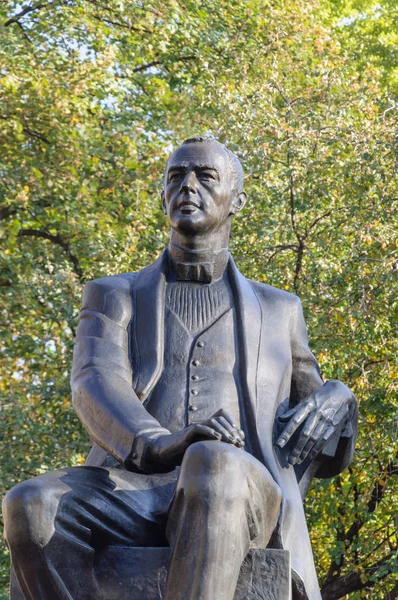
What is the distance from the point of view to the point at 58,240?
16.3 metres

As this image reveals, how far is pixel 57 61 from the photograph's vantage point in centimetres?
1609

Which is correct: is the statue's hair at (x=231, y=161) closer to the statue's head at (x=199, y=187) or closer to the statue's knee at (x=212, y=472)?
the statue's head at (x=199, y=187)

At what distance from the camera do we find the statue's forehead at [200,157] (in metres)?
6.23

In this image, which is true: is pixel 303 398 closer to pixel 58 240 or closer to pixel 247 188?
pixel 247 188

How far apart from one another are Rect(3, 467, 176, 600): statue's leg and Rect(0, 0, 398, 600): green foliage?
6.97 m

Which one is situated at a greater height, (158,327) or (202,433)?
(158,327)

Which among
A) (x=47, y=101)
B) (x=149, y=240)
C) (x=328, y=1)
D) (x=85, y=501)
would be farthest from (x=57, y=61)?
(x=85, y=501)

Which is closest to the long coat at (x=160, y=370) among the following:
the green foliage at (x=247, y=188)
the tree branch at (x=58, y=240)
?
the green foliage at (x=247, y=188)

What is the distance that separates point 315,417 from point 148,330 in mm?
785

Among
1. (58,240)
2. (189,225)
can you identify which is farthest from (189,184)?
(58,240)

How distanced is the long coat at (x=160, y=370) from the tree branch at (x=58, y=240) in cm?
925

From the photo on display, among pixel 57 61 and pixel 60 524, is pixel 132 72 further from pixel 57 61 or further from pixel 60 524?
pixel 60 524

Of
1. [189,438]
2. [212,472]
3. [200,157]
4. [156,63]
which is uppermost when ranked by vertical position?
[156,63]

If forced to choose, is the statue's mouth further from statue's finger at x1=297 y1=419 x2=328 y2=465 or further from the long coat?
statue's finger at x1=297 y1=419 x2=328 y2=465
